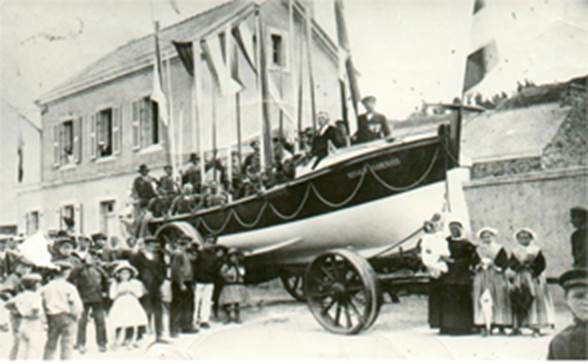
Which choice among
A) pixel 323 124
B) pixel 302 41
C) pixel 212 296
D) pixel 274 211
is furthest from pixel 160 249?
pixel 302 41

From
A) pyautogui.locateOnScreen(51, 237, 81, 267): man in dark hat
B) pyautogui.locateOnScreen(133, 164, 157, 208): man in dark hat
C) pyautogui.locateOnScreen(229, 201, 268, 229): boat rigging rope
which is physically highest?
pyautogui.locateOnScreen(133, 164, 157, 208): man in dark hat

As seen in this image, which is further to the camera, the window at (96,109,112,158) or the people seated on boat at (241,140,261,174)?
the window at (96,109,112,158)

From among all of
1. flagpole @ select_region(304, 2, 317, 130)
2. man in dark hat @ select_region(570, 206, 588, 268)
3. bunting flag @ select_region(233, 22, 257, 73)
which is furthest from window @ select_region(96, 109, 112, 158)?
man in dark hat @ select_region(570, 206, 588, 268)

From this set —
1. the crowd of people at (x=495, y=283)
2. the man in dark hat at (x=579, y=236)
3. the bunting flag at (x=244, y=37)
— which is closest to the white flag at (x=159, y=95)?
the bunting flag at (x=244, y=37)

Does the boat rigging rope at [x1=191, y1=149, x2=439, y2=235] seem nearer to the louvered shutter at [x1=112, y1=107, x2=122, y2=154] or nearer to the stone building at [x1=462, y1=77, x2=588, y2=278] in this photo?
the stone building at [x1=462, y1=77, x2=588, y2=278]

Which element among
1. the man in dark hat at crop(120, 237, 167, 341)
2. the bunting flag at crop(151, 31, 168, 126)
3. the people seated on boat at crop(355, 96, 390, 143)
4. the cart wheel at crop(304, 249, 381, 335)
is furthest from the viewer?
the bunting flag at crop(151, 31, 168, 126)

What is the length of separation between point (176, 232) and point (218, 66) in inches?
56.8

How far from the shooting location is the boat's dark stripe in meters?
5.20

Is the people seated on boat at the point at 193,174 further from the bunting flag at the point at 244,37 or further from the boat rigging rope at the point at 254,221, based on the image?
the bunting flag at the point at 244,37

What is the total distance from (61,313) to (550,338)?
3.78 metres

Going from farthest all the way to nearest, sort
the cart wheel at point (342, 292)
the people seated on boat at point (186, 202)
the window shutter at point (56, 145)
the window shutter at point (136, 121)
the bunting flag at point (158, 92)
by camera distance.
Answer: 1. the window shutter at point (56, 145)
2. the window shutter at point (136, 121)
3. the bunting flag at point (158, 92)
4. the people seated on boat at point (186, 202)
5. the cart wheel at point (342, 292)

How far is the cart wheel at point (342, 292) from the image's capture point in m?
5.06

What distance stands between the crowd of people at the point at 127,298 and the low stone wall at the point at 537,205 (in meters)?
1.99

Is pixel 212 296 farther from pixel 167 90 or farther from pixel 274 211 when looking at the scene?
pixel 167 90
